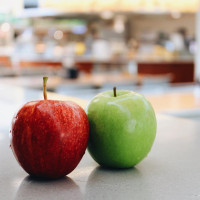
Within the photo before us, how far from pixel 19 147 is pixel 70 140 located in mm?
98

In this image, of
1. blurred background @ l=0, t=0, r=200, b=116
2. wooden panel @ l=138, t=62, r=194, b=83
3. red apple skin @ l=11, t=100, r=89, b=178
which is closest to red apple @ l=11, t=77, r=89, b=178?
red apple skin @ l=11, t=100, r=89, b=178

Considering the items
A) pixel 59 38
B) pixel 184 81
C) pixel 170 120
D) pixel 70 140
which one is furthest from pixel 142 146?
pixel 59 38

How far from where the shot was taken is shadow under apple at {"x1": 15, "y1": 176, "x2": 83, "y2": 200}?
2.32 ft

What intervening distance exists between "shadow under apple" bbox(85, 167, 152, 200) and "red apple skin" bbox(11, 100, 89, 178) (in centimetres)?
7

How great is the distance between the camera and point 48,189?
29.4 inches

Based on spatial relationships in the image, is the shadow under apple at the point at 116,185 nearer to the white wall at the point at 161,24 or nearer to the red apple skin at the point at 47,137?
the red apple skin at the point at 47,137

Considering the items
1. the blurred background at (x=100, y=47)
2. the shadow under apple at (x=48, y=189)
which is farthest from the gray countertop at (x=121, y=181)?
the blurred background at (x=100, y=47)

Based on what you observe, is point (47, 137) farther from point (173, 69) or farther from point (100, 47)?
point (100, 47)

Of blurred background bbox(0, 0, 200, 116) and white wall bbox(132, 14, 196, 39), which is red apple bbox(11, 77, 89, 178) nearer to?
blurred background bbox(0, 0, 200, 116)

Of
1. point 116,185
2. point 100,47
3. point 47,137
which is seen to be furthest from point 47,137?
point 100,47

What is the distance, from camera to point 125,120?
829mm

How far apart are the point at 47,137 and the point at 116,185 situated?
158 millimetres

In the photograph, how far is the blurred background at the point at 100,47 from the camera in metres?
5.15

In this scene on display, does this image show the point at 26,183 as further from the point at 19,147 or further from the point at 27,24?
the point at 27,24
